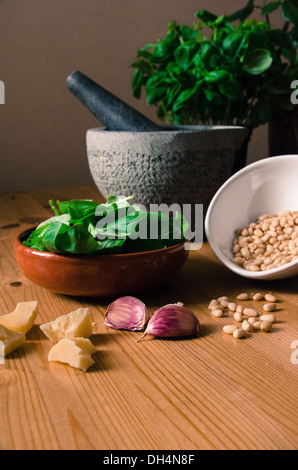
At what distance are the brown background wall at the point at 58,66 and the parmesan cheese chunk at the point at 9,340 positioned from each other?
4.27 feet

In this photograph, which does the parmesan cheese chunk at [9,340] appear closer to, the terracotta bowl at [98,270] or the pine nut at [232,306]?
the terracotta bowl at [98,270]

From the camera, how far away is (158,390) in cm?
57

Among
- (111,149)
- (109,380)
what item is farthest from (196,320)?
(111,149)

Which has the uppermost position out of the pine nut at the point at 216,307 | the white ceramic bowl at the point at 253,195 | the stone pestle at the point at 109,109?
the stone pestle at the point at 109,109

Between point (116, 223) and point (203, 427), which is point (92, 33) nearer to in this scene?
point (116, 223)

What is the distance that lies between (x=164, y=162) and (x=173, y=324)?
40cm

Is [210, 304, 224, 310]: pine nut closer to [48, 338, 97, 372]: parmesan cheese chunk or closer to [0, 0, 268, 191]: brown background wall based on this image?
[48, 338, 97, 372]: parmesan cheese chunk

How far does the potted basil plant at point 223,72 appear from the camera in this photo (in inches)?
46.5

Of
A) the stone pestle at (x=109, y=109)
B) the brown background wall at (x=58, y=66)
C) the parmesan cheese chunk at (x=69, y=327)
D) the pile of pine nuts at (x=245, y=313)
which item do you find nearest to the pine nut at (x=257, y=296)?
the pile of pine nuts at (x=245, y=313)

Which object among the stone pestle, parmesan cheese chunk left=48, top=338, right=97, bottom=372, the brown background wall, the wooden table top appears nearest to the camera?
the wooden table top

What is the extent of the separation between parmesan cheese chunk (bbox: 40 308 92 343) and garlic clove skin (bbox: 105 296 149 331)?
0.05m

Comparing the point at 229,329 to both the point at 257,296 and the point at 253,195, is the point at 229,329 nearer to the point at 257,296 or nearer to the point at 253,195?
the point at 257,296

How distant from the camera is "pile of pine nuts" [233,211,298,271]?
87 centimetres

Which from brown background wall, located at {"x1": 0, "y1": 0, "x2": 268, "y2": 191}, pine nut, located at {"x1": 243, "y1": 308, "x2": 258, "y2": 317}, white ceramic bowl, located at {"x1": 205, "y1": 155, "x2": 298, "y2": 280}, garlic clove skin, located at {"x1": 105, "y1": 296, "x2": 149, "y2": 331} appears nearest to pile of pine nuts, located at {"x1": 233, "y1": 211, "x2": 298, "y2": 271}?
white ceramic bowl, located at {"x1": 205, "y1": 155, "x2": 298, "y2": 280}
